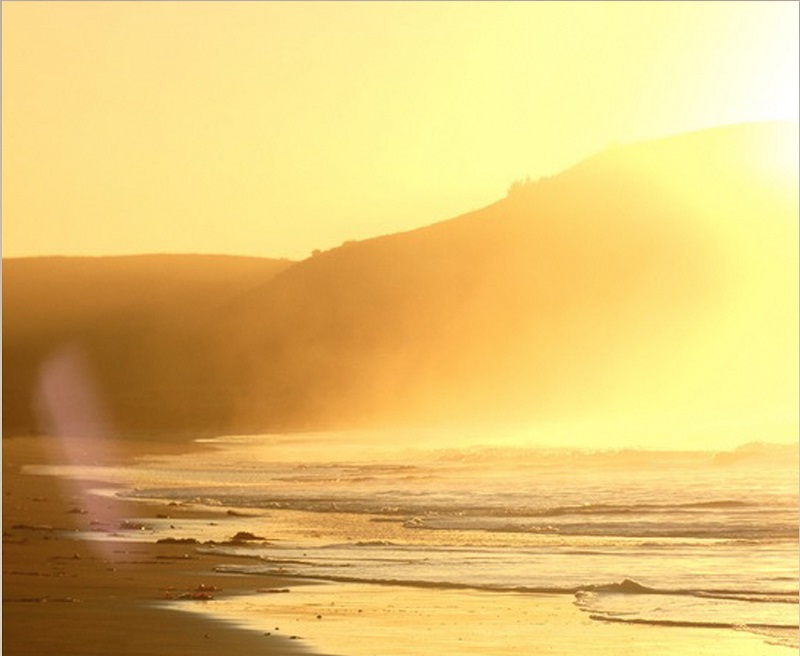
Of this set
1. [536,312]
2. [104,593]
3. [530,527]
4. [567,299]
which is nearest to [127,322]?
[536,312]

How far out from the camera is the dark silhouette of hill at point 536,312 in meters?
98.6

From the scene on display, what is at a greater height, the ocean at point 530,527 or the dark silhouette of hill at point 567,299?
the dark silhouette of hill at point 567,299

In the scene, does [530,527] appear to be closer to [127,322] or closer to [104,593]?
[104,593]

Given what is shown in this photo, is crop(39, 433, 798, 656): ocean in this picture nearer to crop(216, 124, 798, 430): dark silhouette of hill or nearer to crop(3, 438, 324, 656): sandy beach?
crop(3, 438, 324, 656): sandy beach

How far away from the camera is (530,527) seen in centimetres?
2816

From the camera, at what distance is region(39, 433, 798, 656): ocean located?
18.8 meters

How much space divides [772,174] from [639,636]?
91819 mm

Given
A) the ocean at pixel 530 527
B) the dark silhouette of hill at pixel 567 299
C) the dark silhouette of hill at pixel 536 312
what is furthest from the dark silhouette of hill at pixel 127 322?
the ocean at pixel 530 527

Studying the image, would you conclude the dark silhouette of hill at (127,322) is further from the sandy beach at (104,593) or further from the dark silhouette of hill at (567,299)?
the sandy beach at (104,593)

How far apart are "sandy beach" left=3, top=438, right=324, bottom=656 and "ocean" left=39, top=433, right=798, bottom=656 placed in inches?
27.3

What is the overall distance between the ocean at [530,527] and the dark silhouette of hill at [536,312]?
44765mm

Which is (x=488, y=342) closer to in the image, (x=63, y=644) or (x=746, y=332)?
(x=746, y=332)

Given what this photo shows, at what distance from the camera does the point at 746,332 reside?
10412 centimetres

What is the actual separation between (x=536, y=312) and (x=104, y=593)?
297ft
